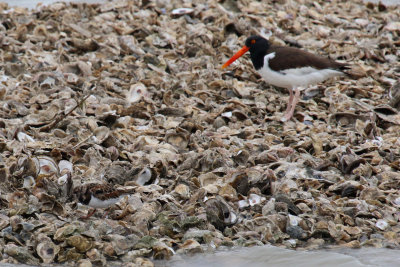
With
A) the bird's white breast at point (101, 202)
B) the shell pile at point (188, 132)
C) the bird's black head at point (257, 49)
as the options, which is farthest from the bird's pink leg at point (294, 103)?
the bird's white breast at point (101, 202)

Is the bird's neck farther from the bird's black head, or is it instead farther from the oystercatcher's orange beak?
the oystercatcher's orange beak

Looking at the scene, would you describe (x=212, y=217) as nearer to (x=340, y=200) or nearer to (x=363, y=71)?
(x=340, y=200)

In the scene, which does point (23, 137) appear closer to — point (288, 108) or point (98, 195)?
point (98, 195)

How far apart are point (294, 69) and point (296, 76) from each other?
0.11 m

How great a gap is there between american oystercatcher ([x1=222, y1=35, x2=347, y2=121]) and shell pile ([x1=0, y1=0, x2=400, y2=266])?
32 centimetres

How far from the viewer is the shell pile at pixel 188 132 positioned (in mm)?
5898

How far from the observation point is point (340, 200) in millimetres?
6527

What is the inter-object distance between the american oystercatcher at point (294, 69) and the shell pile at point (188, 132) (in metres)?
0.32

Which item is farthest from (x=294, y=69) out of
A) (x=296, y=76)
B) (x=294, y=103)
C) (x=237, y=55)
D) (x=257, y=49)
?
(x=237, y=55)

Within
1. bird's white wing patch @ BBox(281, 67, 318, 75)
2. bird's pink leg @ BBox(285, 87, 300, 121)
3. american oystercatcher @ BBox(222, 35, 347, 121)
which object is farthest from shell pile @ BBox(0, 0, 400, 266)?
bird's white wing patch @ BBox(281, 67, 318, 75)

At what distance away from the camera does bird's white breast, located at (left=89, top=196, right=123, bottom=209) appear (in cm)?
577

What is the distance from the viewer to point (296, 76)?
9.23m

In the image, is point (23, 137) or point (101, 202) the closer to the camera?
point (101, 202)

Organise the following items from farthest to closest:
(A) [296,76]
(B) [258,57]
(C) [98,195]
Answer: (B) [258,57] < (A) [296,76] < (C) [98,195]
